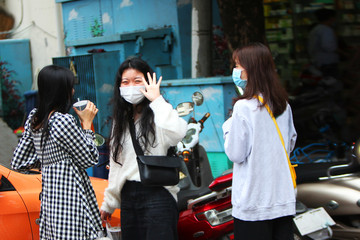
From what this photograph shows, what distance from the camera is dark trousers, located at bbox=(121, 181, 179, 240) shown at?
2877mm

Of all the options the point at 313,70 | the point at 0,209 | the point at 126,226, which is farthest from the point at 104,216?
the point at 313,70

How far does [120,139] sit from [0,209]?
1.31 m

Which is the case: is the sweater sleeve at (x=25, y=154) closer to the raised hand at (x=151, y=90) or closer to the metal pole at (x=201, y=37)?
the raised hand at (x=151, y=90)

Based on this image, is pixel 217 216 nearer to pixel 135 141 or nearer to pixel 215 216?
pixel 215 216

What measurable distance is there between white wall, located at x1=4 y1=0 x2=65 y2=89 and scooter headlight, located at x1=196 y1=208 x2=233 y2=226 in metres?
7.47

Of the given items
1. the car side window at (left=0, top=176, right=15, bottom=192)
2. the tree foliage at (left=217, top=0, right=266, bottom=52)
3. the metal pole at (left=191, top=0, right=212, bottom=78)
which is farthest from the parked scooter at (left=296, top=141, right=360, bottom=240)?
the metal pole at (left=191, top=0, right=212, bottom=78)

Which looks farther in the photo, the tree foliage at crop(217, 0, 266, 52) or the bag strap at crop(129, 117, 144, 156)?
the tree foliage at crop(217, 0, 266, 52)

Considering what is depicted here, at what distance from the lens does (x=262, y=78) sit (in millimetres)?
2846

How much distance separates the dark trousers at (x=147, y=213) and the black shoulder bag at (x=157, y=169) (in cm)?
9

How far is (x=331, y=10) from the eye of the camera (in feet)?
23.4

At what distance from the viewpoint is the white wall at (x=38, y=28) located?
34.5ft

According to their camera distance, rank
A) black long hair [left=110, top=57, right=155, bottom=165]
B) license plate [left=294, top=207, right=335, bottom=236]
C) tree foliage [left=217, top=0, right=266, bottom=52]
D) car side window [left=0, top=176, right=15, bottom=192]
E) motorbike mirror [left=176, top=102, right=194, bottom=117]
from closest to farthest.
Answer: black long hair [left=110, top=57, right=155, bottom=165] → license plate [left=294, top=207, right=335, bottom=236] → car side window [left=0, top=176, right=15, bottom=192] → motorbike mirror [left=176, top=102, right=194, bottom=117] → tree foliage [left=217, top=0, right=266, bottom=52]

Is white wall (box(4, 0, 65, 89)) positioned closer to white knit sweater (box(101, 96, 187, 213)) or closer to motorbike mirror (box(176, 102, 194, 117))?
motorbike mirror (box(176, 102, 194, 117))

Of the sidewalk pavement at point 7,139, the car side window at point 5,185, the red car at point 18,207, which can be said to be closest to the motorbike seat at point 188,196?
the red car at point 18,207
